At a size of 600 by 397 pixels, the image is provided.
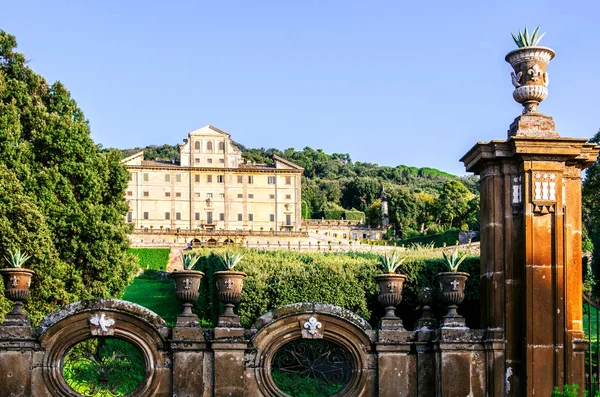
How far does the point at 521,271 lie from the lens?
1299 cm

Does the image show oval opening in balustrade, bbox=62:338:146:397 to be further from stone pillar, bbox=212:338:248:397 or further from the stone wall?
stone pillar, bbox=212:338:248:397

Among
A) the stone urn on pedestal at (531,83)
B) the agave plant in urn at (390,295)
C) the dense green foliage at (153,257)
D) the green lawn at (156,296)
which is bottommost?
the green lawn at (156,296)

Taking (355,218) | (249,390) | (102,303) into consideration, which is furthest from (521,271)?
(355,218)

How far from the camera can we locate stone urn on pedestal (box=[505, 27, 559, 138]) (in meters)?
13.1

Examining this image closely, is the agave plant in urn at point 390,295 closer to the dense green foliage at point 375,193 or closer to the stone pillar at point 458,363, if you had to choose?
the stone pillar at point 458,363

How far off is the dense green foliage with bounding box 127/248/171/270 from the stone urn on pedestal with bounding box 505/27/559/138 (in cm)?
6332

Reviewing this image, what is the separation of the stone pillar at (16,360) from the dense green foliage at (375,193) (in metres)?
64.3

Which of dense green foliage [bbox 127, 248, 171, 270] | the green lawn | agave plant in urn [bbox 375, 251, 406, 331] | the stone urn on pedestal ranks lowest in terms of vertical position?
the green lawn

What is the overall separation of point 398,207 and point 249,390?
9050 centimetres

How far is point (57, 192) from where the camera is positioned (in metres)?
28.9

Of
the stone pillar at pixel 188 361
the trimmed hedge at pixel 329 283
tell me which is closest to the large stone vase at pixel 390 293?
the stone pillar at pixel 188 361

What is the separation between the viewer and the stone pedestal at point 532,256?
41.6 ft

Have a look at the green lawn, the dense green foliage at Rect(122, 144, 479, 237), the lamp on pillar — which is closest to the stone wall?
the lamp on pillar

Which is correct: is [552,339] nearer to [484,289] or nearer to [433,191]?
[484,289]
